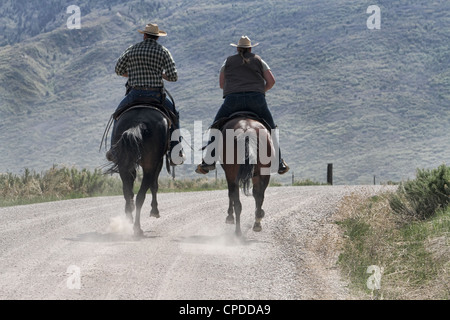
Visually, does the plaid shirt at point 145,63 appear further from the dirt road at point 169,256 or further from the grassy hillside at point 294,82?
the grassy hillside at point 294,82

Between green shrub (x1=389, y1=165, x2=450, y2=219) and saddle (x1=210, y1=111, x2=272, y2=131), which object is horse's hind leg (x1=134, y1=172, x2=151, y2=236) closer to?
saddle (x1=210, y1=111, x2=272, y2=131)

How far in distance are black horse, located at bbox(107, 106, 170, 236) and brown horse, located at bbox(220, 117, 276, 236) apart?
102 centimetres

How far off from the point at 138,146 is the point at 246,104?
2.00 metres

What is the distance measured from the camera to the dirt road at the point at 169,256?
6753mm

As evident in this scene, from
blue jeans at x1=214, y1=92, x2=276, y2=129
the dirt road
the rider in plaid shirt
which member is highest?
the rider in plaid shirt

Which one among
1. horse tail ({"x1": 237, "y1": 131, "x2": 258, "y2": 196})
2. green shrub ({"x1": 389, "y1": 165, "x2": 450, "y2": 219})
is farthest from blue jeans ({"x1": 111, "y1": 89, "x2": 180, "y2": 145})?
green shrub ({"x1": 389, "y1": 165, "x2": 450, "y2": 219})

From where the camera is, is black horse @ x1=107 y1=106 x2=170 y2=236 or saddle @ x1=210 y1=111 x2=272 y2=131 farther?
saddle @ x1=210 y1=111 x2=272 y2=131

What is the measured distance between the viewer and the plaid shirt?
36.9ft

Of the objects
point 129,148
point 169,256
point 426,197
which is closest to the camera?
point 169,256

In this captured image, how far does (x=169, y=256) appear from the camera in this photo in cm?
860

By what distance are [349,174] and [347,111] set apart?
1089 inches

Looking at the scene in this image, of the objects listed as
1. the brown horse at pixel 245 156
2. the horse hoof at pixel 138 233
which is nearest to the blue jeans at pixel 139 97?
the brown horse at pixel 245 156

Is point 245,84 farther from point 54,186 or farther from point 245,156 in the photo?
point 54,186

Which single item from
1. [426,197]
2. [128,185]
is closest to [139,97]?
[128,185]
